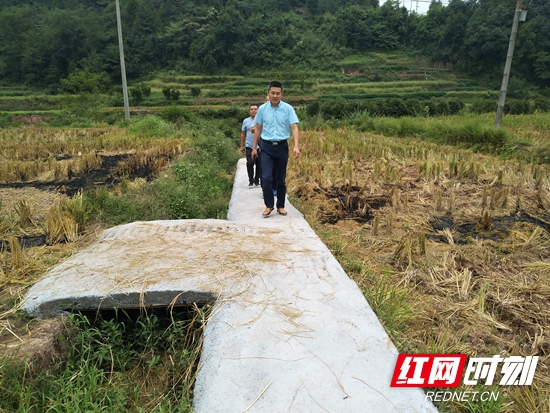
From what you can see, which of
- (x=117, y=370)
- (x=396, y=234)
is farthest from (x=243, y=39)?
(x=117, y=370)

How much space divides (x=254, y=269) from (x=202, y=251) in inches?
23.9

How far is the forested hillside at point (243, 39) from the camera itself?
41812 mm

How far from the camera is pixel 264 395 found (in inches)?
73.5

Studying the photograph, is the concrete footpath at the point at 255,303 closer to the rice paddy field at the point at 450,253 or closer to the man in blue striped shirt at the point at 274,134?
the rice paddy field at the point at 450,253

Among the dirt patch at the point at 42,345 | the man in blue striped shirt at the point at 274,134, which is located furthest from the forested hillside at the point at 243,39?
the dirt patch at the point at 42,345

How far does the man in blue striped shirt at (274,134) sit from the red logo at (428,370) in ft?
8.89

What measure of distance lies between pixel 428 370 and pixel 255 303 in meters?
1.17

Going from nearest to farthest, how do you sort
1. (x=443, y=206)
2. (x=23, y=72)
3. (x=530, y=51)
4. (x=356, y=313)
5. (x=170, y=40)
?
(x=356, y=313), (x=443, y=206), (x=530, y=51), (x=23, y=72), (x=170, y=40)

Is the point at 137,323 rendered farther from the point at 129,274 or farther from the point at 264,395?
the point at 264,395

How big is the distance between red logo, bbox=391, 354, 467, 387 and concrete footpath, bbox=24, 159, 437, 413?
6 cm

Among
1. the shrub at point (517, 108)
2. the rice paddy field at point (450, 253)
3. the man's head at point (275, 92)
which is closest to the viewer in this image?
the rice paddy field at point (450, 253)

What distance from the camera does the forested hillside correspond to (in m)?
41.8

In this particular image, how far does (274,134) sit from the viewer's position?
14.8 feet

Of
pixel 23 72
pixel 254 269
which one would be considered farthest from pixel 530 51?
pixel 23 72
